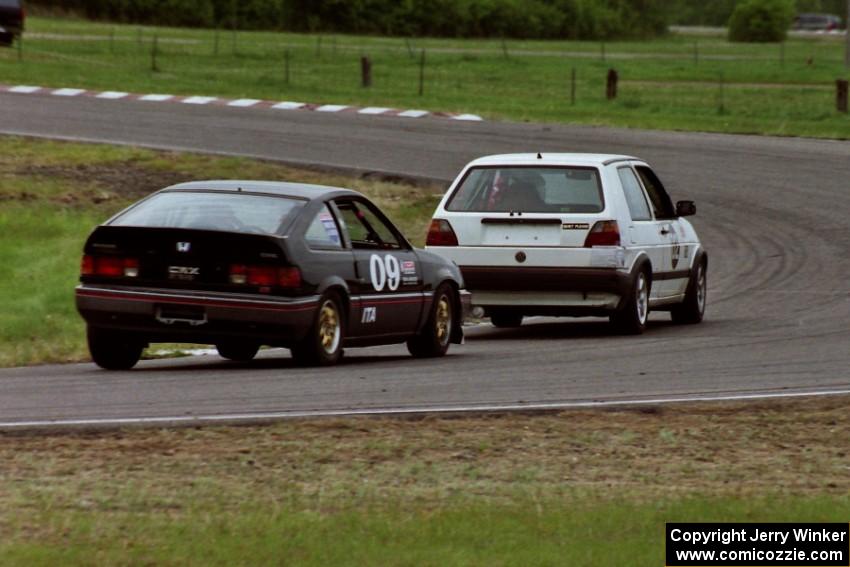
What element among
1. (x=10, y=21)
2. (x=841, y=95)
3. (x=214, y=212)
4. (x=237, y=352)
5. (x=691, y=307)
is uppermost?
(x=10, y=21)

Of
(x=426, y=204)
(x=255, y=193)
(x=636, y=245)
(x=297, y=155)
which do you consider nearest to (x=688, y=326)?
(x=636, y=245)

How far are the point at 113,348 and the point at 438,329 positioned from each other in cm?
270

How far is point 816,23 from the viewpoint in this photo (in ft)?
459

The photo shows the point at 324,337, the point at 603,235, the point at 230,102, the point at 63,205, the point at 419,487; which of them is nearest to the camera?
the point at 419,487

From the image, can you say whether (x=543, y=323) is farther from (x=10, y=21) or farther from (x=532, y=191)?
(x=10, y=21)

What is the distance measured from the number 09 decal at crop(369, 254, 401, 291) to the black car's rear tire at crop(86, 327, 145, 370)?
68.4 inches

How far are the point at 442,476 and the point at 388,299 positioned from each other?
4808 millimetres

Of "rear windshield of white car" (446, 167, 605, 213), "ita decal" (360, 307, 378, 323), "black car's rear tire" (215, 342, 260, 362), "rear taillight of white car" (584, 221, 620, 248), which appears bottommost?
"black car's rear tire" (215, 342, 260, 362)

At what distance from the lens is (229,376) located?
457 inches

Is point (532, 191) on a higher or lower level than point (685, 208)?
higher

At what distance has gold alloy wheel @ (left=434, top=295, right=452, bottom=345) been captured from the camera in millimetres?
13625

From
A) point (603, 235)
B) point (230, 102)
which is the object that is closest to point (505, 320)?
point (603, 235)

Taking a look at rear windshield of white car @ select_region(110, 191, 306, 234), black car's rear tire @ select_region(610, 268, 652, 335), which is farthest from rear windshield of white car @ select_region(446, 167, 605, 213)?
rear windshield of white car @ select_region(110, 191, 306, 234)

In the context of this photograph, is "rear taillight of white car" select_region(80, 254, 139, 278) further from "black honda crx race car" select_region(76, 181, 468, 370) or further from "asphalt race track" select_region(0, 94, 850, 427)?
"asphalt race track" select_region(0, 94, 850, 427)
